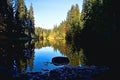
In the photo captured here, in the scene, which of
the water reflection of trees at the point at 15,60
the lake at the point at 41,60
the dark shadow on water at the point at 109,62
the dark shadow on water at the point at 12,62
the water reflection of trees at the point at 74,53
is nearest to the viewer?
the dark shadow on water at the point at 12,62

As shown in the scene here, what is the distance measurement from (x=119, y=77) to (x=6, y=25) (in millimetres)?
59623

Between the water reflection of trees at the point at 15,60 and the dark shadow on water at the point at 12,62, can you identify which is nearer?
the dark shadow on water at the point at 12,62

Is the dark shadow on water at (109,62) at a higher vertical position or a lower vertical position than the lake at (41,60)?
higher

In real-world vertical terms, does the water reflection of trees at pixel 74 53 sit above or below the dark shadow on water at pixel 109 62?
below

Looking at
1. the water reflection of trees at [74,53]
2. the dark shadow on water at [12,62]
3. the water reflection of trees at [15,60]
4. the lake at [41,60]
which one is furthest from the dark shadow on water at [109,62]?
the water reflection of trees at [15,60]

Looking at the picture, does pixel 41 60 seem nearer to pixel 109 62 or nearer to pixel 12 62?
pixel 12 62

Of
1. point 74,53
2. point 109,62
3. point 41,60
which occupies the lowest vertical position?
point 41,60

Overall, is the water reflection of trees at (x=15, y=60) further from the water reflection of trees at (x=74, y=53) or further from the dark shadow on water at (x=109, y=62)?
the dark shadow on water at (x=109, y=62)

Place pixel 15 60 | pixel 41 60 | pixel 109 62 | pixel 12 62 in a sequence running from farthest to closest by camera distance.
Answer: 1. pixel 41 60
2. pixel 15 60
3. pixel 12 62
4. pixel 109 62

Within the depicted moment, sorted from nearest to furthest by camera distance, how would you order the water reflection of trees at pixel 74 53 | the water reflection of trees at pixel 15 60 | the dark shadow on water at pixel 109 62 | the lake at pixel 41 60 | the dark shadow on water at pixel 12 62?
the dark shadow on water at pixel 12 62 < the dark shadow on water at pixel 109 62 < the lake at pixel 41 60 < the water reflection of trees at pixel 15 60 < the water reflection of trees at pixel 74 53

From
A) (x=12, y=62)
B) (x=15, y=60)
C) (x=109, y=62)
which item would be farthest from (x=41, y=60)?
(x=109, y=62)

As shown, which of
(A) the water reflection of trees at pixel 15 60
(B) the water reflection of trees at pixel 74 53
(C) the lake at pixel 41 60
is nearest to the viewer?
(C) the lake at pixel 41 60

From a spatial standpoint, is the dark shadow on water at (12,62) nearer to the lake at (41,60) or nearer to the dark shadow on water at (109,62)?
the lake at (41,60)

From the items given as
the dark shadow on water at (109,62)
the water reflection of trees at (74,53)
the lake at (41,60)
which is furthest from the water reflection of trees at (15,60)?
the dark shadow on water at (109,62)
